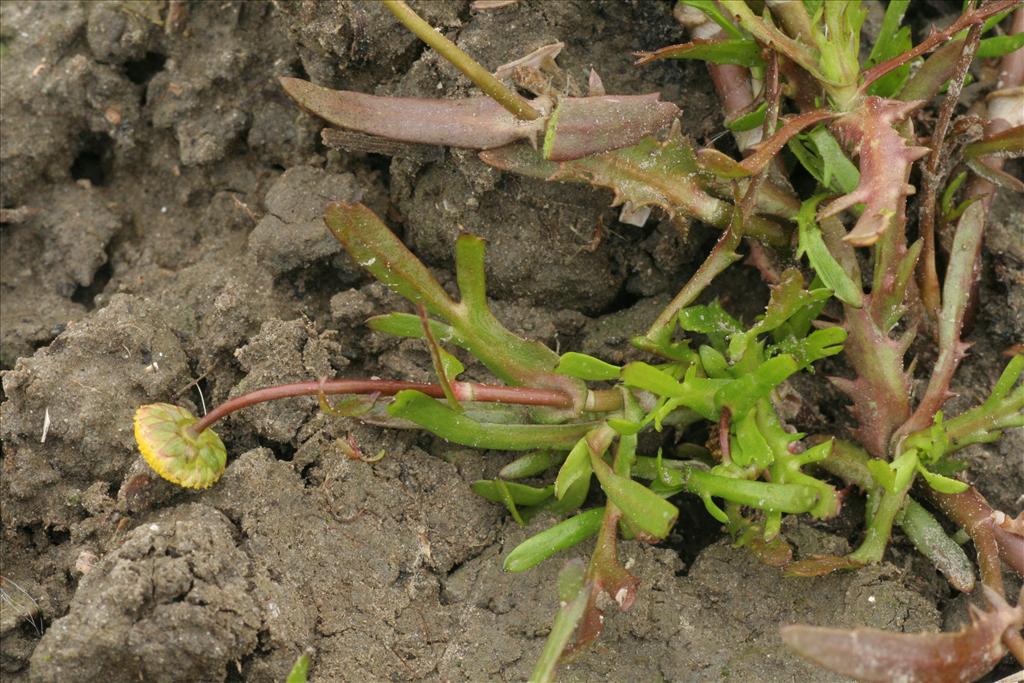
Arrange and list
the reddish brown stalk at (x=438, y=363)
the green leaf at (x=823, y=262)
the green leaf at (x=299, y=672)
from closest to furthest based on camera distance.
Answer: the green leaf at (x=299, y=672), the reddish brown stalk at (x=438, y=363), the green leaf at (x=823, y=262)

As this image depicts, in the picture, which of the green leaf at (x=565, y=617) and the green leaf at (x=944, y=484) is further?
the green leaf at (x=944, y=484)

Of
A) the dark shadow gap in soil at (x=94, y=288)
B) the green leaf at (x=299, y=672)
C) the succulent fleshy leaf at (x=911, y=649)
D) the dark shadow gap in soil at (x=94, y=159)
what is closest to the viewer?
the succulent fleshy leaf at (x=911, y=649)

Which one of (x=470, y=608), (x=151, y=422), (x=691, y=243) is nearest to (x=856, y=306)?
(x=691, y=243)

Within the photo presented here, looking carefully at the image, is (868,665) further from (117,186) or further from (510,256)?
(117,186)

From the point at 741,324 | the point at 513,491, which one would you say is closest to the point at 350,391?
the point at 513,491

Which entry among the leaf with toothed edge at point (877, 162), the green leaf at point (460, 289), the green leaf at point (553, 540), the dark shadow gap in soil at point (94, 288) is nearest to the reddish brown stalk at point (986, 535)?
the leaf with toothed edge at point (877, 162)

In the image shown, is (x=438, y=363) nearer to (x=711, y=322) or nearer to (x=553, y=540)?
(x=553, y=540)

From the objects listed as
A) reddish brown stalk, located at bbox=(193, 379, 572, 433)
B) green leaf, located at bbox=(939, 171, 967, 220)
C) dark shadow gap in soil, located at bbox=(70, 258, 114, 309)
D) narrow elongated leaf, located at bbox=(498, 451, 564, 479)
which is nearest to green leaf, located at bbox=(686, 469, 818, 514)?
narrow elongated leaf, located at bbox=(498, 451, 564, 479)

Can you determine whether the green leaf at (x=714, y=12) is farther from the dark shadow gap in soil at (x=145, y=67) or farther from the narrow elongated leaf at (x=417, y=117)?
the dark shadow gap in soil at (x=145, y=67)
